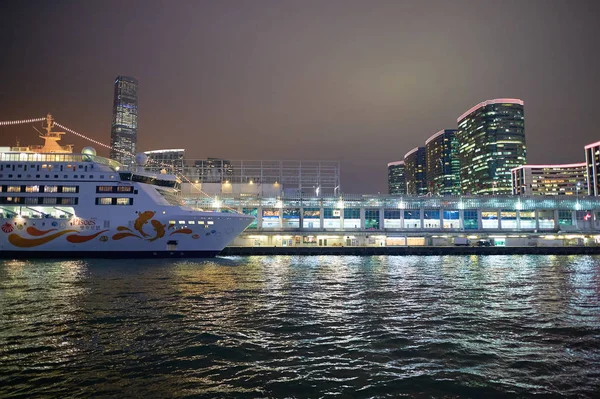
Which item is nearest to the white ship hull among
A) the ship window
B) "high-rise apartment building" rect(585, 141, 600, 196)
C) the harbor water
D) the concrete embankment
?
the ship window

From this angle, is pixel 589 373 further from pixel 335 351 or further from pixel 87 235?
pixel 87 235

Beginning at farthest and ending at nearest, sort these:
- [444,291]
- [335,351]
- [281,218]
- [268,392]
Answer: [281,218] → [444,291] → [335,351] → [268,392]

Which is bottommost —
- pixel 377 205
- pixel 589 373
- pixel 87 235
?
pixel 589 373

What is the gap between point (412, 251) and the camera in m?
74.2

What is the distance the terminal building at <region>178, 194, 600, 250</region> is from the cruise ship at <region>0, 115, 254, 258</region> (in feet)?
103

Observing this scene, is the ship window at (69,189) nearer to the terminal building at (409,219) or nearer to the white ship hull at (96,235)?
the white ship hull at (96,235)

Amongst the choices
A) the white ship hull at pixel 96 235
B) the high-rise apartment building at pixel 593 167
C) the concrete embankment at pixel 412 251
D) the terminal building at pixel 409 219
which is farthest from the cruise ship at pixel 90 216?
the high-rise apartment building at pixel 593 167

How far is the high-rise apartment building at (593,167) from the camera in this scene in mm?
164875

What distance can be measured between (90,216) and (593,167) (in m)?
191

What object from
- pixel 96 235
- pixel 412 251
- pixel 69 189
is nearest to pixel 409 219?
pixel 412 251

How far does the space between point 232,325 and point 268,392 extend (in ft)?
24.2

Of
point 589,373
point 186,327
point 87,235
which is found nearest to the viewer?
point 589,373

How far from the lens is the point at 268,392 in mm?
10344

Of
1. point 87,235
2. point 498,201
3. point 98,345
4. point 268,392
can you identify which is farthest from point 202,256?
point 498,201
